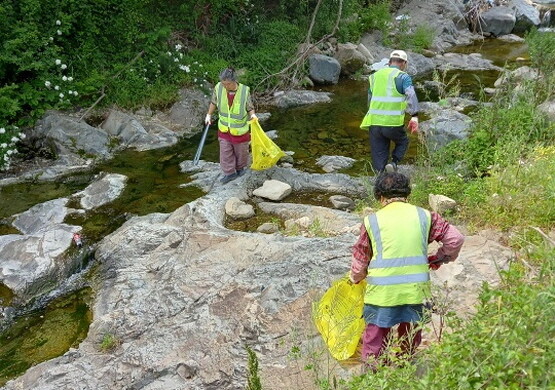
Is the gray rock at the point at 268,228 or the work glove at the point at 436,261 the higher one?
the work glove at the point at 436,261

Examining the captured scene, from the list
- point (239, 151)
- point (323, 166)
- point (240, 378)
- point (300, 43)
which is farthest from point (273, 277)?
point (300, 43)

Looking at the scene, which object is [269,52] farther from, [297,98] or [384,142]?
[384,142]

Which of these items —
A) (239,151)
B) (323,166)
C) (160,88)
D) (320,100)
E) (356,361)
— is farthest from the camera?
(320,100)

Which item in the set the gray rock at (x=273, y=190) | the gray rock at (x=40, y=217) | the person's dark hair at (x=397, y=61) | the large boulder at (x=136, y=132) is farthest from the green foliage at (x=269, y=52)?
the person's dark hair at (x=397, y=61)

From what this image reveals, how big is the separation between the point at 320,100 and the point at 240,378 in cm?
862

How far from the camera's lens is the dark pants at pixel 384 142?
6316 mm

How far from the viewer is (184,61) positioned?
11.4 metres

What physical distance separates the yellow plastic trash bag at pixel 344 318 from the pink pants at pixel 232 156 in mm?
3885

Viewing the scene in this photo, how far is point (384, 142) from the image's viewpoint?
6531 mm

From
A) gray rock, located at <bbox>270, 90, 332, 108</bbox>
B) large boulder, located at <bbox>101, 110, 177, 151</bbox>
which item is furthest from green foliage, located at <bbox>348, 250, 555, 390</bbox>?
gray rock, located at <bbox>270, 90, 332, 108</bbox>

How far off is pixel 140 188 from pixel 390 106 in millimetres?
3811

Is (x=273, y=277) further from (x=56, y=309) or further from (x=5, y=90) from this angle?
(x=5, y=90)

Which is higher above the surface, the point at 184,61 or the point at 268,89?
the point at 184,61

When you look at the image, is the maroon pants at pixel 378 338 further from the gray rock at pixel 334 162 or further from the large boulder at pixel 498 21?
the large boulder at pixel 498 21
